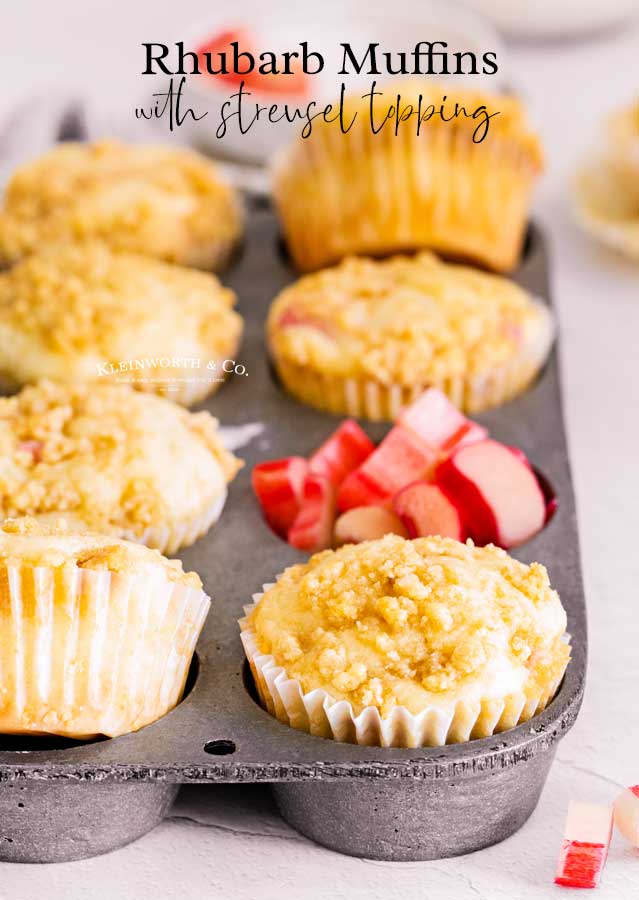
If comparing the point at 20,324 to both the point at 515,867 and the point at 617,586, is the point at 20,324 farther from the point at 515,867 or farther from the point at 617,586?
the point at 515,867

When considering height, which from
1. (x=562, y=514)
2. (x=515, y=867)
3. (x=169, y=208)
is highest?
Result: (x=169, y=208)

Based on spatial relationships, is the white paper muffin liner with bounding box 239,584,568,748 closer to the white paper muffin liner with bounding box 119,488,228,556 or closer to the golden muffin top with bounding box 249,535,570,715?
the golden muffin top with bounding box 249,535,570,715

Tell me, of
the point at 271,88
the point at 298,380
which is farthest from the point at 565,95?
the point at 298,380

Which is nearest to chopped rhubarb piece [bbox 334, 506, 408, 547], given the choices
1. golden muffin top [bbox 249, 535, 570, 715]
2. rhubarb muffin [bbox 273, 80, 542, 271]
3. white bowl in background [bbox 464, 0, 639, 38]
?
golden muffin top [bbox 249, 535, 570, 715]

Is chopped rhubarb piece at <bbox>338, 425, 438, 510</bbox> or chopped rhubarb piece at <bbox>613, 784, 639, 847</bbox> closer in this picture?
chopped rhubarb piece at <bbox>613, 784, 639, 847</bbox>

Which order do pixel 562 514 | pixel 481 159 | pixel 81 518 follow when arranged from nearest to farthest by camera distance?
1. pixel 81 518
2. pixel 562 514
3. pixel 481 159

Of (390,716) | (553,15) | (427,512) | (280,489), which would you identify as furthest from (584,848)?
(553,15)

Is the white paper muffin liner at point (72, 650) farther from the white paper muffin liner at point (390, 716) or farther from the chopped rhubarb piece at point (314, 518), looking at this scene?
A: the chopped rhubarb piece at point (314, 518)
